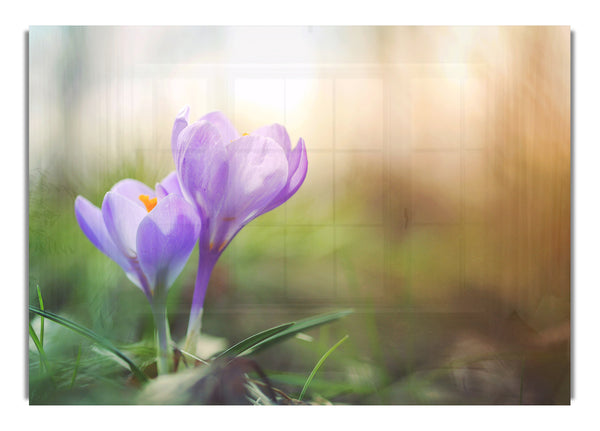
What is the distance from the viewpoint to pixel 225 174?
1.73 metres

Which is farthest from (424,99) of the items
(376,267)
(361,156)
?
(376,267)

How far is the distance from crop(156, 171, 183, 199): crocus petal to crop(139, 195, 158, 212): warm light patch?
3 cm

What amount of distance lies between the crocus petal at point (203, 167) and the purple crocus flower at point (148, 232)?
0.05 m

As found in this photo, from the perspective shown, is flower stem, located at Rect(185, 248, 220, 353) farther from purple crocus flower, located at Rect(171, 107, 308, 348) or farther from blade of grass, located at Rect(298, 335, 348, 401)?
blade of grass, located at Rect(298, 335, 348, 401)

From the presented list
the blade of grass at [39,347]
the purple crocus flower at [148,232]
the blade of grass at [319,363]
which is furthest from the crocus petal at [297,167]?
the blade of grass at [39,347]

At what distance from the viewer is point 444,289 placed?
1823mm

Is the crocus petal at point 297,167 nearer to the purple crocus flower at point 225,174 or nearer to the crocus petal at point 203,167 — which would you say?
the purple crocus flower at point 225,174

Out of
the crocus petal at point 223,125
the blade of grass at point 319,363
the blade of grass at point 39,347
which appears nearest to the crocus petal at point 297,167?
the crocus petal at point 223,125

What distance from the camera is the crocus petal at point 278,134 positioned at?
5.85 ft

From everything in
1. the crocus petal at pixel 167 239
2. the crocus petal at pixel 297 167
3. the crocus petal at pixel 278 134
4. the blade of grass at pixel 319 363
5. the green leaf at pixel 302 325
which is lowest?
the blade of grass at pixel 319 363

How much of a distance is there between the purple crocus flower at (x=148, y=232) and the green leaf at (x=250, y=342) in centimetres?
24

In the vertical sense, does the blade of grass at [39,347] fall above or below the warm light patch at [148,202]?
below

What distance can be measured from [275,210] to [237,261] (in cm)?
24
